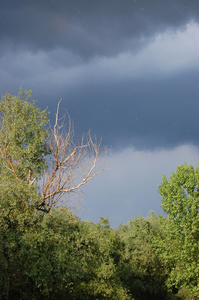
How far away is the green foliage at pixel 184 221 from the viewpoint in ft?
119

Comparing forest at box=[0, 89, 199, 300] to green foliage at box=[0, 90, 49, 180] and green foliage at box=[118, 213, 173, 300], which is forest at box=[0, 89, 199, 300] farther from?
green foliage at box=[118, 213, 173, 300]

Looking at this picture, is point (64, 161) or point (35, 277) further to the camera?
point (64, 161)

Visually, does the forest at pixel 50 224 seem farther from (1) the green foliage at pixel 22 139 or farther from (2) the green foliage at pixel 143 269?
(2) the green foliage at pixel 143 269

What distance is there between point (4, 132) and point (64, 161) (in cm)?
725

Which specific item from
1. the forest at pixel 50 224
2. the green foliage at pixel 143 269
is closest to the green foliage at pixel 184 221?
the forest at pixel 50 224

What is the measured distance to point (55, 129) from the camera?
25.1m

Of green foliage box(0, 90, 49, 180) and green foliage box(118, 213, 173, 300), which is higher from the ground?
green foliage box(0, 90, 49, 180)

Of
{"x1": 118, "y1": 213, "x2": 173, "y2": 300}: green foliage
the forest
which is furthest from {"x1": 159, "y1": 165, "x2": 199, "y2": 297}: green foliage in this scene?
{"x1": 118, "y1": 213, "x2": 173, "y2": 300}: green foliage

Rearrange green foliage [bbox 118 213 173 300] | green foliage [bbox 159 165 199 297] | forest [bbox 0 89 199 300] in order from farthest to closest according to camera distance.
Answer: green foliage [bbox 118 213 173 300] < green foliage [bbox 159 165 199 297] < forest [bbox 0 89 199 300]

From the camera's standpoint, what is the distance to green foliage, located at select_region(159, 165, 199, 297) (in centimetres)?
3612

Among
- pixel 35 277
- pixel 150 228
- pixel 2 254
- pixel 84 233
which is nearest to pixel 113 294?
pixel 84 233

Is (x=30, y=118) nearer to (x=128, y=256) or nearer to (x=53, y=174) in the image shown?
(x=53, y=174)

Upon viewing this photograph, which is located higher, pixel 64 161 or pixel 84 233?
pixel 64 161

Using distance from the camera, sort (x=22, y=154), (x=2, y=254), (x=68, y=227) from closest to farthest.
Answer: (x=2, y=254) < (x=68, y=227) < (x=22, y=154)
